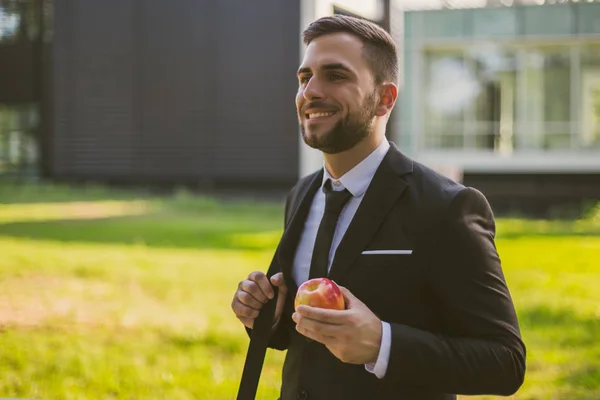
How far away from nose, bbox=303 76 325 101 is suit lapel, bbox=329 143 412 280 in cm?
17

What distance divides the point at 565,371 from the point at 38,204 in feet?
34.0

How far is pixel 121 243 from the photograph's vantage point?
30.7ft

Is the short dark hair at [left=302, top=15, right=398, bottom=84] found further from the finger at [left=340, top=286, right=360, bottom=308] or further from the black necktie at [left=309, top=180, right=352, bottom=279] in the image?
Answer: the finger at [left=340, top=286, right=360, bottom=308]

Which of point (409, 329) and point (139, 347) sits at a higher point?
point (409, 329)

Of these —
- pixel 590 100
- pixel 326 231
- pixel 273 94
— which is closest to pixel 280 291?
pixel 326 231

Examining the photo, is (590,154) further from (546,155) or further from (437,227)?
(437,227)

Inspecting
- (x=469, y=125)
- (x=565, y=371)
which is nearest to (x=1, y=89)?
(x=469, y=125)

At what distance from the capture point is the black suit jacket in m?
1.38

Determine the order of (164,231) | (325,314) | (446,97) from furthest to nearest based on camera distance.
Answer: (446,97), (164,231), (325,314)

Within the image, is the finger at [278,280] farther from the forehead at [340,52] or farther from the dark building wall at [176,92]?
the dark building wall at [176,92]

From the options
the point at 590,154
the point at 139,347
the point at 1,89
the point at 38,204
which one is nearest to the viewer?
the point at 139,347

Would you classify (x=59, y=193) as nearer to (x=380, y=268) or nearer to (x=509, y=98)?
(x=509, y=98)

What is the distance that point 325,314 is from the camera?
4.21ft

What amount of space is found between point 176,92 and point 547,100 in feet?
22.4
